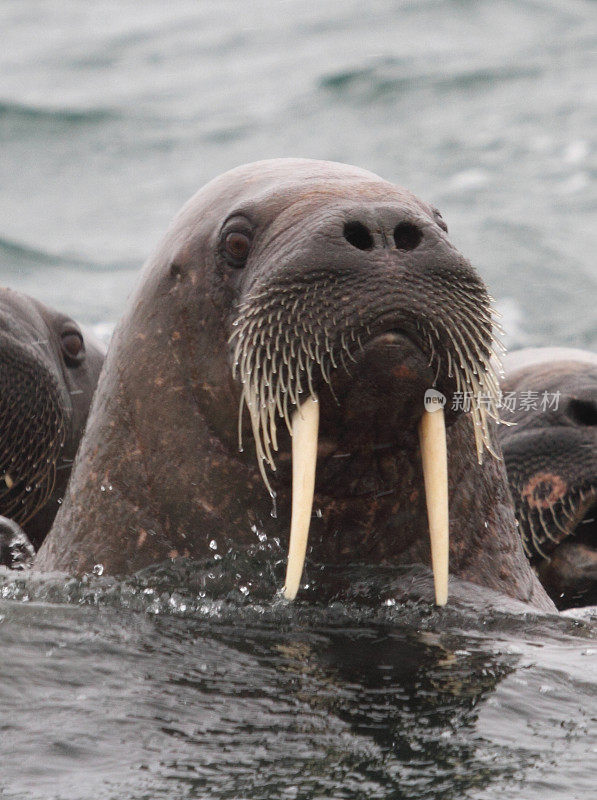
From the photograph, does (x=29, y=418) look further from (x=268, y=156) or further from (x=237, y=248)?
(x=268, y=156)

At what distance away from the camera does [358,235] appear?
18.5ft

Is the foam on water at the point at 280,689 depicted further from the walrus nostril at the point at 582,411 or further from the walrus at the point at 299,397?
the walrus nostril at the point at 582,411

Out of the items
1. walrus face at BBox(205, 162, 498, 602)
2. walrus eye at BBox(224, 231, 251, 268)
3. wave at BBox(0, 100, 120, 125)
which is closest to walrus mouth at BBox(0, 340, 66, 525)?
walrus eye at BBox(224, 231, 251, 268)

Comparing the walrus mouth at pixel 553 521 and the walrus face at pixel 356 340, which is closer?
the walrus face at pixel 356 340

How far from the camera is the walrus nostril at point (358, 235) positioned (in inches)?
220

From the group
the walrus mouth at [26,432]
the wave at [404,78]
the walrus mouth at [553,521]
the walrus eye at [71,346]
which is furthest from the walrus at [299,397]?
the wave at [404,78]

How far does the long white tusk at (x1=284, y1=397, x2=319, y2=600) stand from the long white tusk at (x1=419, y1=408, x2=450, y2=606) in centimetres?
46

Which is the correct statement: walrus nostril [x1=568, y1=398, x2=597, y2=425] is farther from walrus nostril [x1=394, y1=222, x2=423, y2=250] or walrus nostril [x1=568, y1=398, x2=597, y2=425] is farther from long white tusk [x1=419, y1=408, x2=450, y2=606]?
walrus nostril [x1=394, y1=222, x2=423, y2=250]

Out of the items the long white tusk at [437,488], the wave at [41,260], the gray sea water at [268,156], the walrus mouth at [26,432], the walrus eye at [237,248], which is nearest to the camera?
the gray sea water at [268,156]

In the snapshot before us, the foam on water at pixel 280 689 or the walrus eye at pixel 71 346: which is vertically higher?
the walrus eye at pixel 71 346

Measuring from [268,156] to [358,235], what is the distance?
21.0 meters

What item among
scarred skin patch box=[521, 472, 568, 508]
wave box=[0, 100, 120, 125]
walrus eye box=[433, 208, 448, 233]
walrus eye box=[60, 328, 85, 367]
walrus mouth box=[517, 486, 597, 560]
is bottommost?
walrus mouth box=[517, 486, 597, 560]

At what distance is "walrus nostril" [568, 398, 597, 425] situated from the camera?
9.48m

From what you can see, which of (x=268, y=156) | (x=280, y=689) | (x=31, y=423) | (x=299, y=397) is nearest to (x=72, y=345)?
(x=31, y=423)
